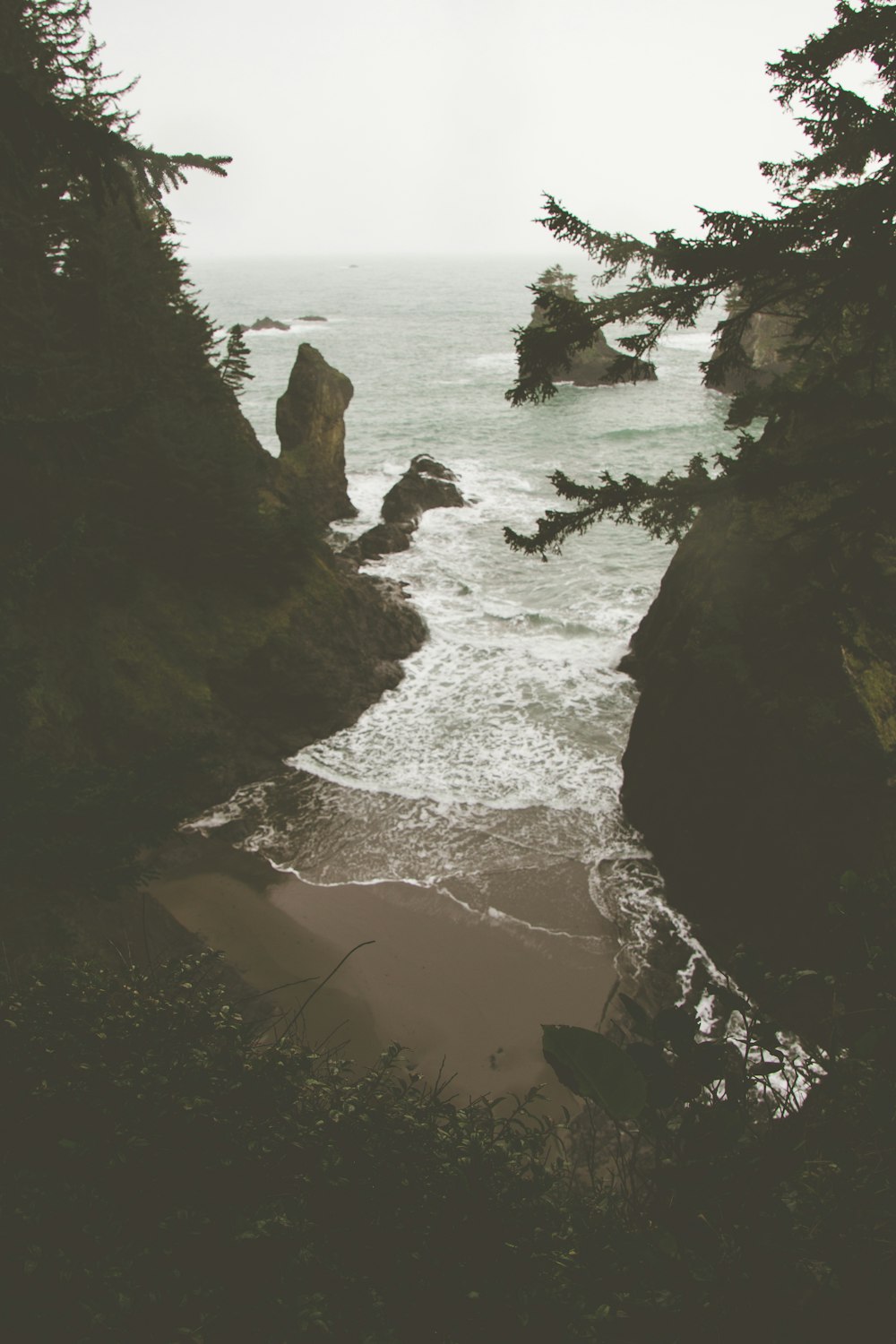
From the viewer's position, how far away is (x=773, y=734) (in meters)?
8.97

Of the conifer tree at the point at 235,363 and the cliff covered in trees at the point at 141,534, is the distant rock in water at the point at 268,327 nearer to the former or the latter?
the conifer tree at the point at 235,363

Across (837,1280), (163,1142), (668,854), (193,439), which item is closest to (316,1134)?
(163,1142)

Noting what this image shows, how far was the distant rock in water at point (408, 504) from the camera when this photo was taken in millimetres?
23906

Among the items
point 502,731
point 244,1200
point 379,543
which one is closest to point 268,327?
point 379,543

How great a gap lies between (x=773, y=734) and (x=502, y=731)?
6331 mm

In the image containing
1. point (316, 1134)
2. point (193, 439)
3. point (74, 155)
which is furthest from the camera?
point (193, 439)

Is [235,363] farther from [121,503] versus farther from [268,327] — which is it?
[268,327]

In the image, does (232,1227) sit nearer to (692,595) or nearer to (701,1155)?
(701,1155)

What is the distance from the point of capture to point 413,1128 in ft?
12.0

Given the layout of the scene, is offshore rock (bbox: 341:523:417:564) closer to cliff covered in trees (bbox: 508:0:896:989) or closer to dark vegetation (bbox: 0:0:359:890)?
dark vegetation (bbox: 0:0:359:890)

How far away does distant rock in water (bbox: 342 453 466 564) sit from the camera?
23.9 meters

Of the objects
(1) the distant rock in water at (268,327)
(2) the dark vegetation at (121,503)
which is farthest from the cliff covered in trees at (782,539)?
(1) the distant rock in water at (268,327)

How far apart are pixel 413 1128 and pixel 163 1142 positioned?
1176mm

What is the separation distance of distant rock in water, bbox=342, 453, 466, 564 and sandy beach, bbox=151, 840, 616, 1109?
1395cm
